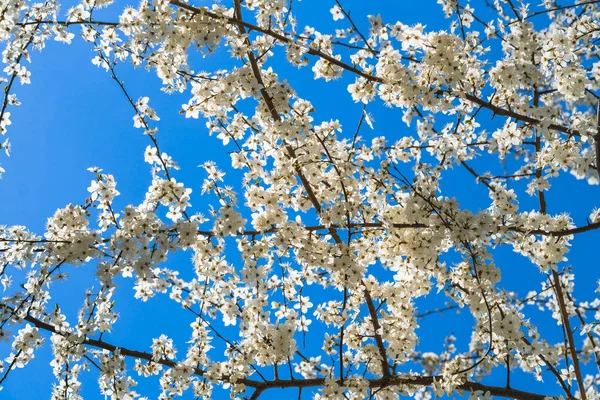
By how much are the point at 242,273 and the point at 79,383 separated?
7.96 feet

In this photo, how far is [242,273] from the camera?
21.0 ft

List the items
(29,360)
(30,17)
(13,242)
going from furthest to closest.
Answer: (30,17) < (29,360) < (13,242)

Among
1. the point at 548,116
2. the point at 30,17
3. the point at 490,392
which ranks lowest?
the point at 490,392

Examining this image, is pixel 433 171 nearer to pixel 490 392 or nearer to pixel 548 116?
pixel 548 116

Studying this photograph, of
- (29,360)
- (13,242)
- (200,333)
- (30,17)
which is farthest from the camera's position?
(200,333)

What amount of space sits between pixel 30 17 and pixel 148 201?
279cm

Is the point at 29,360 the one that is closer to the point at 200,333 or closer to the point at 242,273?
the point at 200,333

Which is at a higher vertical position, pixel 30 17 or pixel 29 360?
pixel 30 17

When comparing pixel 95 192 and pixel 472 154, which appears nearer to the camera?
pixel 95 192

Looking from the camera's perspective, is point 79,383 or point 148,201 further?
point 79,383

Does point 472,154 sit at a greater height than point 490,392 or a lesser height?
greater

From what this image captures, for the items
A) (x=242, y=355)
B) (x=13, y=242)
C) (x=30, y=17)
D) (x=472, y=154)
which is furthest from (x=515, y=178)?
(x=30, y=17)

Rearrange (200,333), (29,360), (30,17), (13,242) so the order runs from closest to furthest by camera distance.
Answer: (13,242)
(29,360)
(30,17)
(200,333)

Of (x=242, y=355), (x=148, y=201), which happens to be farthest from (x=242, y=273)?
(x=148, y=201)
